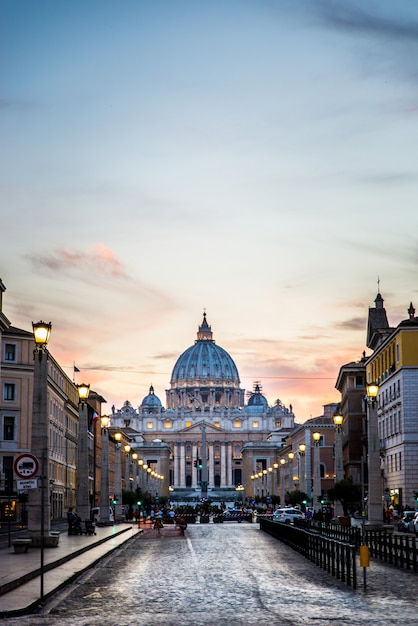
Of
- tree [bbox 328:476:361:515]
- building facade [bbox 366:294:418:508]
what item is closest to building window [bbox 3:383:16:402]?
tree [bbox 328:476:361:515]

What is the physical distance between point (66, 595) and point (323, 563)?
10171 millimetres

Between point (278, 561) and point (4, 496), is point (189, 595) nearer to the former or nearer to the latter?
point (278, 561)

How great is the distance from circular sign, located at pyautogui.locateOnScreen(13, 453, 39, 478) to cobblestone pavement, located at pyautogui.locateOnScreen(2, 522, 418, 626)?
259 centimetres

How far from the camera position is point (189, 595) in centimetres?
2300

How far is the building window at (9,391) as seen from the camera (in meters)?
81.2

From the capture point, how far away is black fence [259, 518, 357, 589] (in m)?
25.7

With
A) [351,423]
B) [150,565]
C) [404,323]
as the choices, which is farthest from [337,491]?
[351,423]

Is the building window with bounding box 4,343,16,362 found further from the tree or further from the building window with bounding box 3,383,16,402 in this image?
the tree

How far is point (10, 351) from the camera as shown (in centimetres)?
8194

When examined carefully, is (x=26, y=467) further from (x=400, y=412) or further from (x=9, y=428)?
(x=400, y=412)

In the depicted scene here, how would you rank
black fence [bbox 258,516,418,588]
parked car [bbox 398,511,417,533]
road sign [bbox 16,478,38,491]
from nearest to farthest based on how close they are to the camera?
1. road sign [bbox 16,478,38,491]
2. black fence [bbox 258,516,418,588]
3. parked car [bbox 398,511,417,533]

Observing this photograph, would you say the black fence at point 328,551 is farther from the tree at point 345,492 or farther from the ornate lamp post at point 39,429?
the tree at point 345,492

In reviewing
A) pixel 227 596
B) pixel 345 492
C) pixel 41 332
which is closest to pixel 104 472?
pixel 345 492

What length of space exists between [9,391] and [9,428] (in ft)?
9.03
